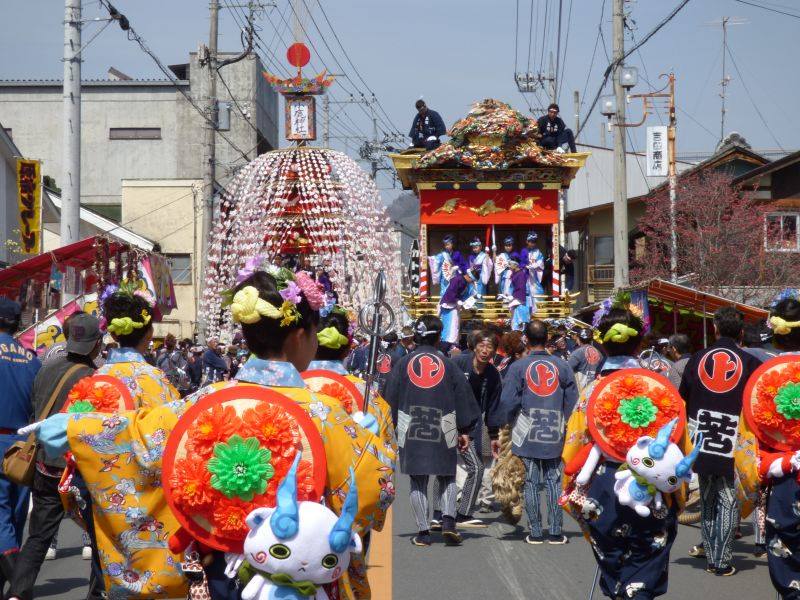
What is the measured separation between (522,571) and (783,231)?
2295 cm

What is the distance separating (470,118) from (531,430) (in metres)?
13.6

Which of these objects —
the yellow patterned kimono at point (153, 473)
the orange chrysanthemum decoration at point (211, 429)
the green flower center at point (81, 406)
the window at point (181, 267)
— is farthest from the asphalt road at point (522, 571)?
the window at point (181, 267)

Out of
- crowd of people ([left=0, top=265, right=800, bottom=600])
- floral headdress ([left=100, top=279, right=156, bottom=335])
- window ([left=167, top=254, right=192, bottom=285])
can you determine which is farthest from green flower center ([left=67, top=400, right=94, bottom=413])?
window ([left=167, top=254, right=192, bottom=285])

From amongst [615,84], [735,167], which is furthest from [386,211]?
[735,167]

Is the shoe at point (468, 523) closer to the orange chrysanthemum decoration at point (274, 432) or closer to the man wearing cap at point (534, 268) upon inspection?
the orange chrysanthemum decoration at point (274, 432)

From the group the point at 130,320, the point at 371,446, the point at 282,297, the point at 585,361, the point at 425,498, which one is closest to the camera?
the point at 282,297

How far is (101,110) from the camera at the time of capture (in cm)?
4325

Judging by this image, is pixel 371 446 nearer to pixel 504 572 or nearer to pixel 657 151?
pixel 504 572

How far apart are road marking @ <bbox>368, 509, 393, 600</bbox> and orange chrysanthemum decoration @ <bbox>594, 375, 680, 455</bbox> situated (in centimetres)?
213

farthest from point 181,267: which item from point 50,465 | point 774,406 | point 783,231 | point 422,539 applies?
point 774,406

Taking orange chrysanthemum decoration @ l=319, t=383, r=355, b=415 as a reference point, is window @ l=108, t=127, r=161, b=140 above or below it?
above

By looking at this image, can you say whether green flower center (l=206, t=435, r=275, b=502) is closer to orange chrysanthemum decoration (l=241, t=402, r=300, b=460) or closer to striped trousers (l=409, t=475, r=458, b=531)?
orange chrysanthemum decoration (l=241, t=402, r=300, b=460)

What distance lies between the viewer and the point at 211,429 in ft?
10.7

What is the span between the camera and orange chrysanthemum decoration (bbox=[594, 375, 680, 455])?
552 centimetres
